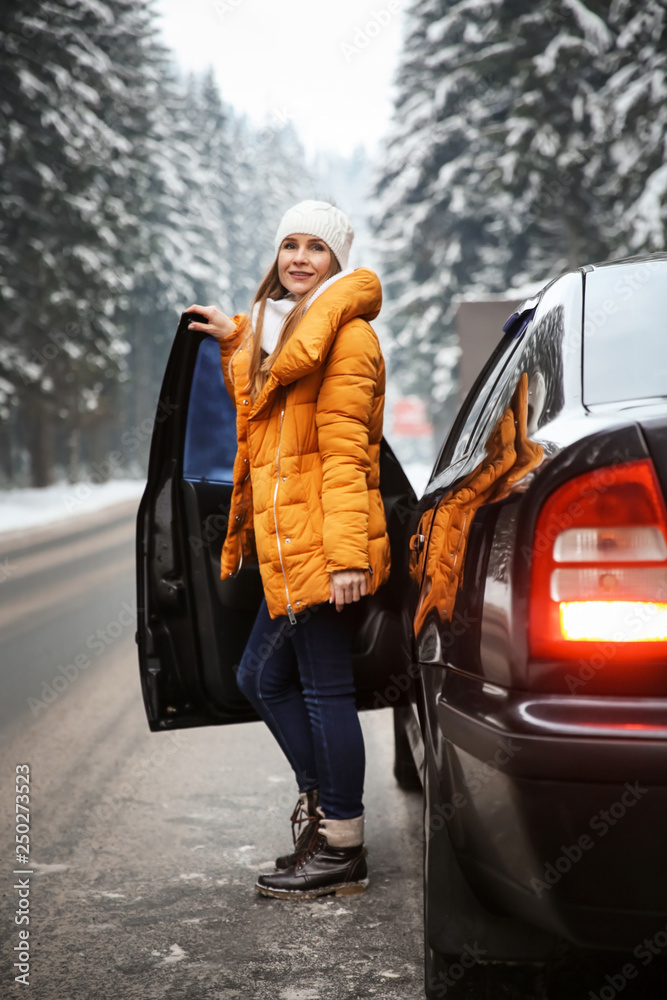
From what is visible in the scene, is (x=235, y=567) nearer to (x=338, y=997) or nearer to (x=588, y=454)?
(x=338, y=997)

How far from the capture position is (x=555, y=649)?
1.74 m

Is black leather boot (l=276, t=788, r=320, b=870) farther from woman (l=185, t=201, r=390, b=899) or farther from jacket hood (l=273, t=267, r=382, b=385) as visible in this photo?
jacket hood (l=273, t=267, r=382, b=385)

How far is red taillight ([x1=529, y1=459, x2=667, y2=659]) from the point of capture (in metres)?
1.71

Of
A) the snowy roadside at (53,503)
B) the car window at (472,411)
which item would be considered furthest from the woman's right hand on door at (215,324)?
the snowy roadside at (53,503)

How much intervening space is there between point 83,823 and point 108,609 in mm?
5533

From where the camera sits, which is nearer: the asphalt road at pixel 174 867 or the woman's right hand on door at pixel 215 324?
the asphalt road at pixel 174 867

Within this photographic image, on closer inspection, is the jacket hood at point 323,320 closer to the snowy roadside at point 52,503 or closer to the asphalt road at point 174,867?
the asphalt road at point 174,867

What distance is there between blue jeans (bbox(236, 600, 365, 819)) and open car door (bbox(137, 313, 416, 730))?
21 cm

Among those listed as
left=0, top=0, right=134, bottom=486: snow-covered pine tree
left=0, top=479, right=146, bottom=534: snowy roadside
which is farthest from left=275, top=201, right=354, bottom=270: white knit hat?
left=0, top=0, right=134, bottom=486: snow-covered pine tree

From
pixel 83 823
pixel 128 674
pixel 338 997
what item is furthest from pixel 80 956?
pixel 128 674

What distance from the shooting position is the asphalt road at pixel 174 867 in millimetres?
2551

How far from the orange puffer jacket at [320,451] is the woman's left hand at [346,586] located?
0.09 ft

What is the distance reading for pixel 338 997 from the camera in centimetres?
240

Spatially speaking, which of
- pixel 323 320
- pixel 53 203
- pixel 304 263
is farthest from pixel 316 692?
pixel 53 203
